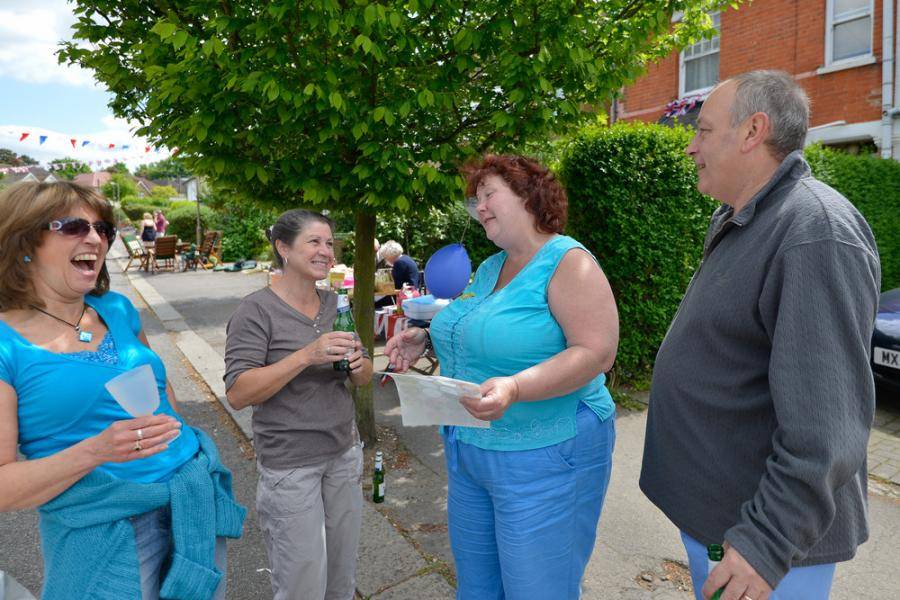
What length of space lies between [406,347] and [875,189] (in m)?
10.3

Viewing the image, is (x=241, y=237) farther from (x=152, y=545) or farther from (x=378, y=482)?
(x=152, y=545)

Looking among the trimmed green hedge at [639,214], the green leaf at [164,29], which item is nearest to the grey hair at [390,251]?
the trimmed green hedge at [639,214]

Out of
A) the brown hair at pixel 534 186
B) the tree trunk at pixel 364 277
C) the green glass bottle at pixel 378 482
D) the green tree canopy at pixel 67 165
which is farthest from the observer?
the green tree canopy at pixel 67 165

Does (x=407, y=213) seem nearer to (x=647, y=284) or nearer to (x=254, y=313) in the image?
(x=254, y=313)

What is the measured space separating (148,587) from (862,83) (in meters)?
13.4

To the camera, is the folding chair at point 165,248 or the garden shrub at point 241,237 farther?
the garden shrub at point 241,237

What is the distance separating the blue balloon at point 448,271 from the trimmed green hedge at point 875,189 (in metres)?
7.10

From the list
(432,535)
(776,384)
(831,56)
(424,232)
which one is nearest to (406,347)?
(776,384)

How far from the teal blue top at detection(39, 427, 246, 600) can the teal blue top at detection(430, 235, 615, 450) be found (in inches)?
36.9

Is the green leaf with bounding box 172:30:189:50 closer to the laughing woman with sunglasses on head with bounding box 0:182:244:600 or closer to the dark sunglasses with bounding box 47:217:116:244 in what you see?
the laughing woman with sunglasses on head with bounding box 0:182:244:600

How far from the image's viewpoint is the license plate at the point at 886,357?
208 inches

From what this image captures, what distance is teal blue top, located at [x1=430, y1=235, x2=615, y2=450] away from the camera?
1984mm

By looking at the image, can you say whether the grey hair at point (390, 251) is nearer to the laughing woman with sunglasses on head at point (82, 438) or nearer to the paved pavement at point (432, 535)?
the paved pavement at point (432, 535)

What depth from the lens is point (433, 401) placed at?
186cm
